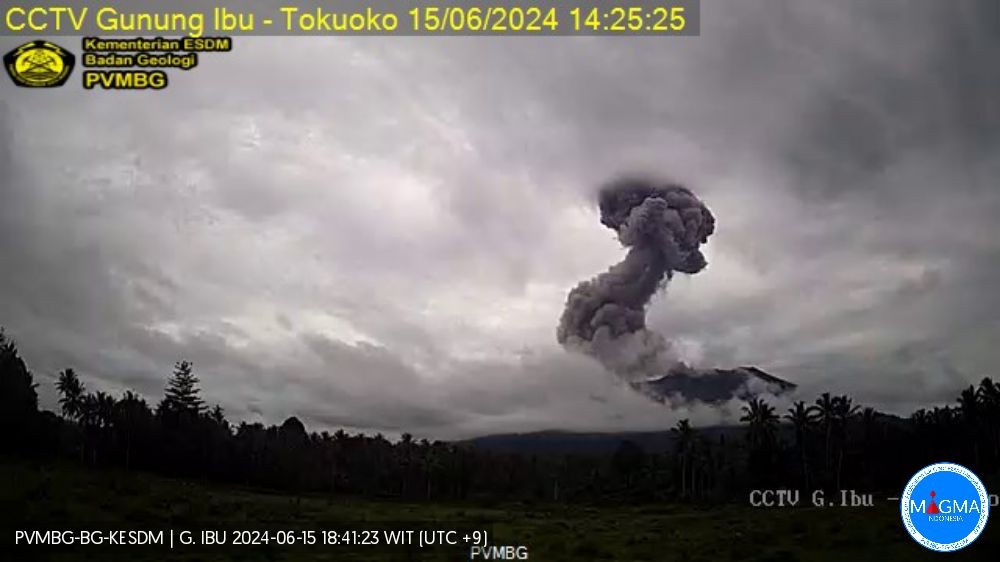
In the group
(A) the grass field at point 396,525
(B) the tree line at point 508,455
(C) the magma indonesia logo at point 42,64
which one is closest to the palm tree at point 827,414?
(B) the tree line at point 508,455

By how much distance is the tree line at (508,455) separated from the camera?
348 ft

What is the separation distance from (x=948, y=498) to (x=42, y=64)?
135 ft

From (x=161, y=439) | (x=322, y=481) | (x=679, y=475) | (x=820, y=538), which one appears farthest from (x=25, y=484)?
(x=679, y=475)

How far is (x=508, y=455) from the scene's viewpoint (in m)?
169

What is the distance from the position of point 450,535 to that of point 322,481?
95915 mm

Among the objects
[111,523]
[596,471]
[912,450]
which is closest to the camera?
[111,523]

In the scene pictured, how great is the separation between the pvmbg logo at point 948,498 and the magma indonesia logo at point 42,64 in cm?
3861

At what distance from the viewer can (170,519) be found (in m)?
47.5

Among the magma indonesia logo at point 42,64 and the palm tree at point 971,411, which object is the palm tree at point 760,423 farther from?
the magma indonesia logo at point 42,64

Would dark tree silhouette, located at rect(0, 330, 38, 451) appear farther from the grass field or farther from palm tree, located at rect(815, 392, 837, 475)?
palm tree, located at rect(815, 392, 837, 475)

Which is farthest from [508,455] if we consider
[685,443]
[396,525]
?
[396,525]

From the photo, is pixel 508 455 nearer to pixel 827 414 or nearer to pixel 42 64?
pixel 827 414

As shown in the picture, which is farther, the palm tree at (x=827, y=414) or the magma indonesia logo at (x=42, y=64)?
the palm tree at (x=827, y=414)

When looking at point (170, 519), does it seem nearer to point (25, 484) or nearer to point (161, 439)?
point (25, 484)
